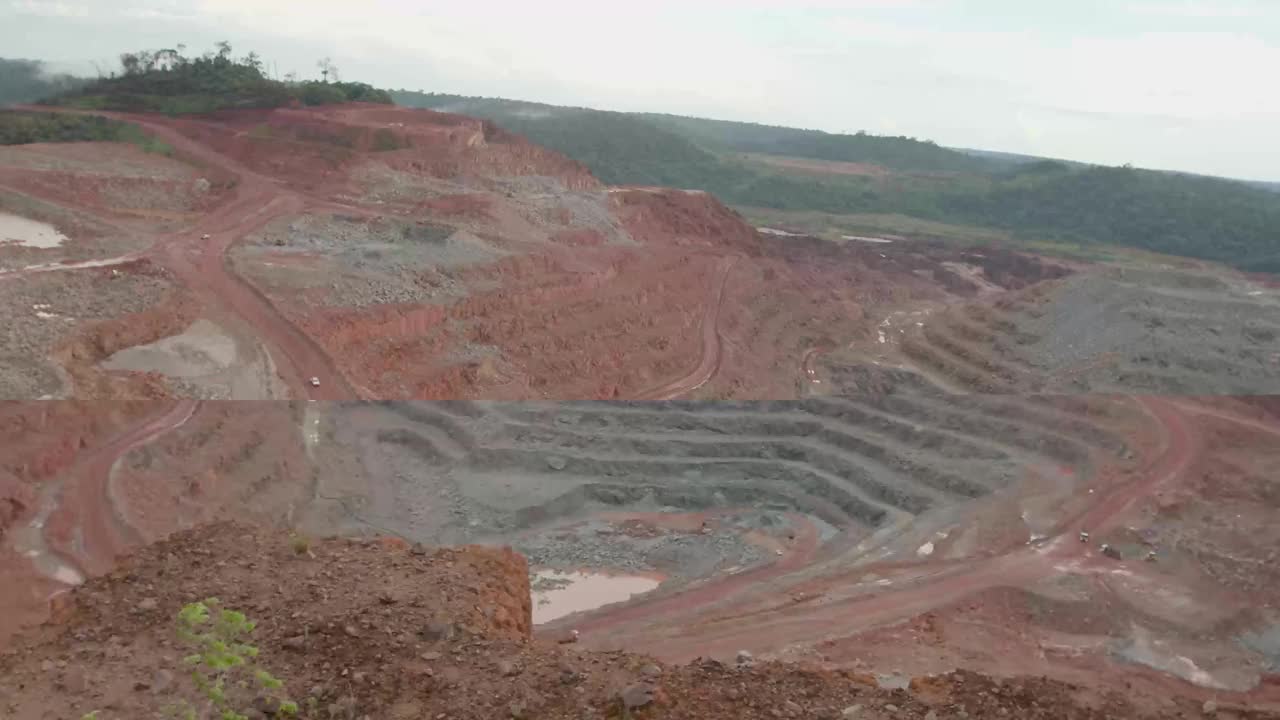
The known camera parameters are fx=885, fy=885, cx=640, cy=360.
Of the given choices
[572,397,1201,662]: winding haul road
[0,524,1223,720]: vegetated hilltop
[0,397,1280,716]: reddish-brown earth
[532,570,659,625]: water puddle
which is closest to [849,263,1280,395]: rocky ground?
[0,397,1280,716]: reddish-brown earth

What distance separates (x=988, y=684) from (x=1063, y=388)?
19.3m

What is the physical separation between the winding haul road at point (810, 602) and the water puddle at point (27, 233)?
1430 cm

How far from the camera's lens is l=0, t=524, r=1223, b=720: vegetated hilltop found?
5.46 metres

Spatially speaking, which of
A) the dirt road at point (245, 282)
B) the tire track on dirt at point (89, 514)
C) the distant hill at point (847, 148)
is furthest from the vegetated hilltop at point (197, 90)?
the distant hill at point (847, 148)

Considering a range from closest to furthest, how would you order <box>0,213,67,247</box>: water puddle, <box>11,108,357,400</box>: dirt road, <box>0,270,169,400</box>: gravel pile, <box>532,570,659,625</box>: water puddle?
<box>0,270,169,400</box>: gravel pile, <box>532,570,659,625</box>: water puddle, <box>11,108,357,400</box>: dirt road, <box>0,213,67,247</box>: water puddle

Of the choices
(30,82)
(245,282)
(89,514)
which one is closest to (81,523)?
(89,514)

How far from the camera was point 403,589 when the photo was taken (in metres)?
6.90

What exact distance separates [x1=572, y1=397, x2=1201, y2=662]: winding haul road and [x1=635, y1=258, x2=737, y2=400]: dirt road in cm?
689

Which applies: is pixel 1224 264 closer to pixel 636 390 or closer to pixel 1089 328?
pixel 1089 328

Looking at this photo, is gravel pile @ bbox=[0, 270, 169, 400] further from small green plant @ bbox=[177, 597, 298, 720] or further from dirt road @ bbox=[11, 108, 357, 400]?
small green plant @ bbox=[177, 597, 298, 720]

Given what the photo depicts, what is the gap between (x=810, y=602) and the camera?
494 inches

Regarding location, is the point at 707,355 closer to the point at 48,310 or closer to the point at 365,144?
the point at 365,144

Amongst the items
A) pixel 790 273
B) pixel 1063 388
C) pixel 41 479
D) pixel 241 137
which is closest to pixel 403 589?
pixel 41 479

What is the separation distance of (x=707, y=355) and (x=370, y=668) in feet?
59.7
